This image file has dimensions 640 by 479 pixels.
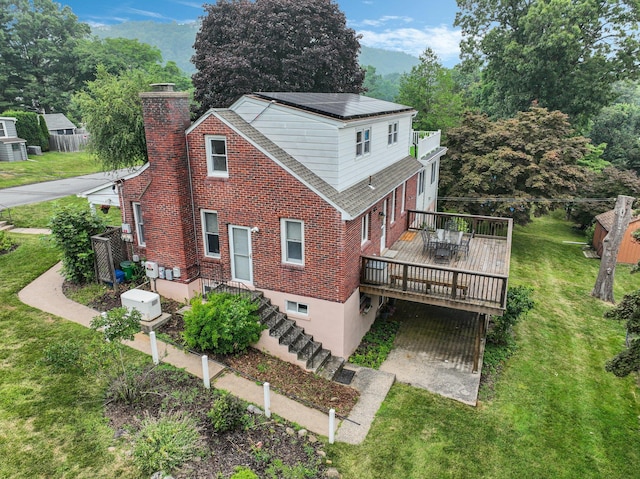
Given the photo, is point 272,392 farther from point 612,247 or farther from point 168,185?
point 612,247

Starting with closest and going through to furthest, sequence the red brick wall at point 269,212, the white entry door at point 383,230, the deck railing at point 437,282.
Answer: the red brick wall at point 269,212, the deck railing at point 437,282, the white entry door at point 383,230

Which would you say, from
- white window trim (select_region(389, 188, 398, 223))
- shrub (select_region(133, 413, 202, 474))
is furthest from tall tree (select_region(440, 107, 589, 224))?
shrub (select_region(133, 413, 202, 474))

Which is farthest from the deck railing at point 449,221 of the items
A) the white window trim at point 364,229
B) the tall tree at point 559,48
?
the tall tree at point 559,48

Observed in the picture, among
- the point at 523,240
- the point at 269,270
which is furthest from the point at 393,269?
the point at 523,240

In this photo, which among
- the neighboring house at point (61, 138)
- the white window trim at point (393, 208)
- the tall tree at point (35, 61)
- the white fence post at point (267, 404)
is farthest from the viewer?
the tall tree at point (35, 61)

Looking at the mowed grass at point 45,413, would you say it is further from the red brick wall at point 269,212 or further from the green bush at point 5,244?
the green bush at point 5,244

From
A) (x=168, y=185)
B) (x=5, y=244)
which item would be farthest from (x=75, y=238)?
(x=5, y=244)

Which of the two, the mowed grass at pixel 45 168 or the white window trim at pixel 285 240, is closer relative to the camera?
the white window trim at pixel 285 240
